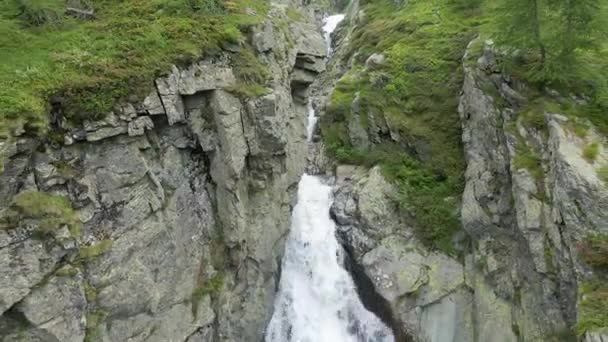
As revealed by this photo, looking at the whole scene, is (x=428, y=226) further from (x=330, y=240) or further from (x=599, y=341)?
(x=599, y=341)

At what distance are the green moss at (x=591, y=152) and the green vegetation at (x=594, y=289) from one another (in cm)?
275

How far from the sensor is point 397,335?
20094 millimetres

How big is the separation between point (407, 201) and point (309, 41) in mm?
9781

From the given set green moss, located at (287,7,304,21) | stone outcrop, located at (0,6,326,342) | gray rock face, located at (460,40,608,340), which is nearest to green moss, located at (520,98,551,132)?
gray rock face, located at (460,40,608,340)

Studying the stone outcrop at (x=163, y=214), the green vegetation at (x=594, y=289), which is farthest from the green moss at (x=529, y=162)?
the stone outcrop at (x=163, y=214)

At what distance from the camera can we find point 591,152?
608 inches

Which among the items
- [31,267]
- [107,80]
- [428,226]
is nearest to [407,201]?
[428,226]

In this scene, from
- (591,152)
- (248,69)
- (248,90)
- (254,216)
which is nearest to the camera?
(591,152)

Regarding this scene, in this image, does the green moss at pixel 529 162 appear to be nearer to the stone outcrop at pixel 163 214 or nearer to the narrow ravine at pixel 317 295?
the narrow ravine at pixel 317 295

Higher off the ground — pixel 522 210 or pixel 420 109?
pixel 420 109

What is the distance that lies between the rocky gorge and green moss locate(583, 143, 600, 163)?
0.75 ft

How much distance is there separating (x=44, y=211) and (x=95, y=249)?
80.8 inches

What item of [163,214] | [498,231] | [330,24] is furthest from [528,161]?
[330,24]

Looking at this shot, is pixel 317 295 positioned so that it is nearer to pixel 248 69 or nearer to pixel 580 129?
pixel 248 69
